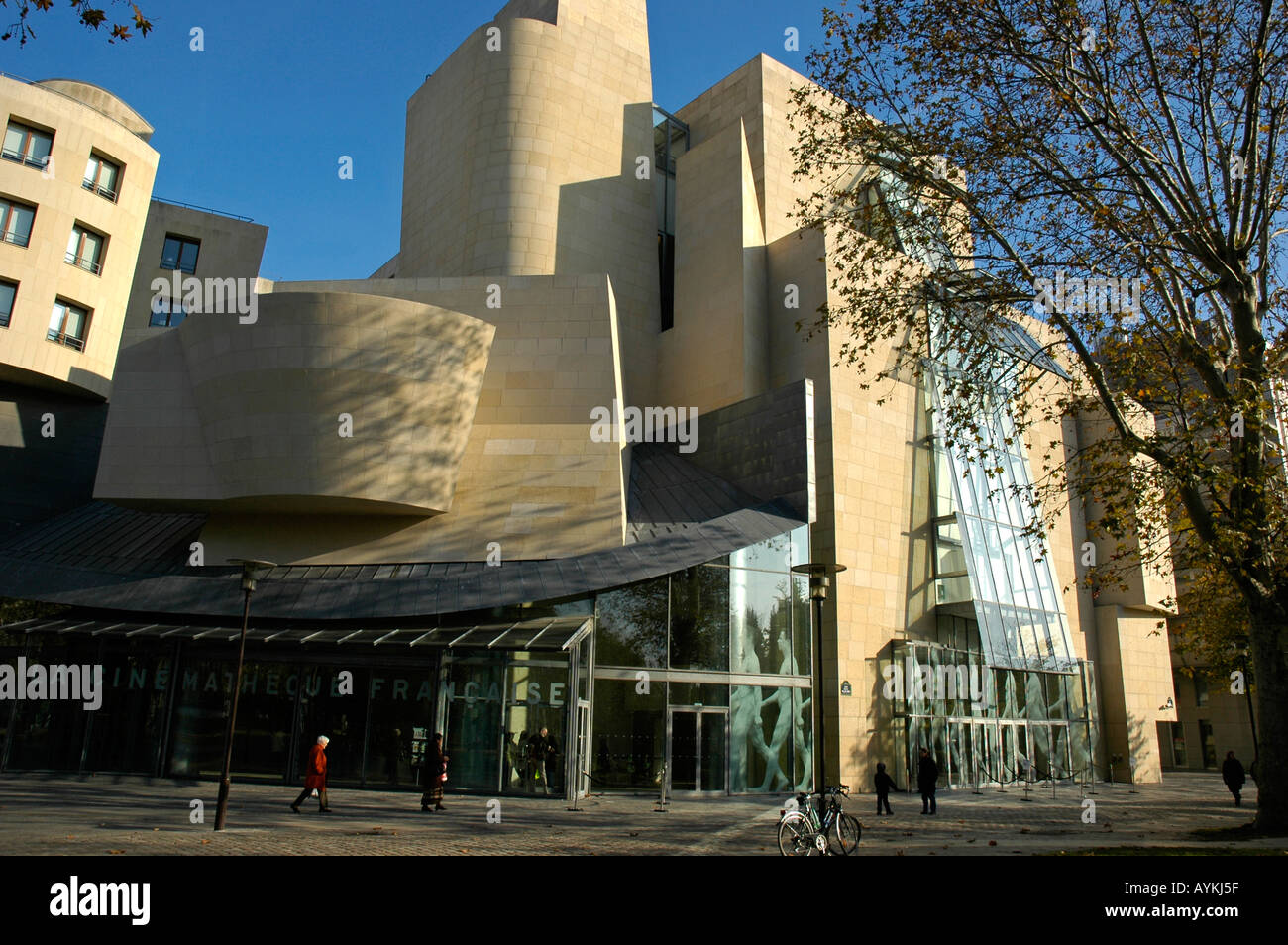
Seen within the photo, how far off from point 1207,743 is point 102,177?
6924cm

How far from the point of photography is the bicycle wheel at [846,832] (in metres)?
12.7

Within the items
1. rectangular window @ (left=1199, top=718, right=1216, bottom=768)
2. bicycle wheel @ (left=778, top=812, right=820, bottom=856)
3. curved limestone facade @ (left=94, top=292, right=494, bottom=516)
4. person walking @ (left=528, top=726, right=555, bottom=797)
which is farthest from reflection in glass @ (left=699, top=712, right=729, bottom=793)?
rectangular window @ (left=1199, top=718, right=1216, bottom=768)

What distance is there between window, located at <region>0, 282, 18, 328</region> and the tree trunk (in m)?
36.5

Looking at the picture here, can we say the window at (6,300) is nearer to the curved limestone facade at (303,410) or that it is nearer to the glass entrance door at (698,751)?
the curved limestone facade at (303,410)


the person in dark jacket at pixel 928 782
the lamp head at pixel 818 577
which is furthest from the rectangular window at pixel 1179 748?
the lamp head at pixel 818 577

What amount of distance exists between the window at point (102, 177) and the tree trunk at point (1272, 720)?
38.6 meters

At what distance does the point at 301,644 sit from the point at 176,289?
27.4 metres

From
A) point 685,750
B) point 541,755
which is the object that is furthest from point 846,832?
point 685,750

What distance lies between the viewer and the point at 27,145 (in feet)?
101

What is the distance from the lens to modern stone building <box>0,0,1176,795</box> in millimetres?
21328

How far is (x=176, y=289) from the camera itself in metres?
41.1

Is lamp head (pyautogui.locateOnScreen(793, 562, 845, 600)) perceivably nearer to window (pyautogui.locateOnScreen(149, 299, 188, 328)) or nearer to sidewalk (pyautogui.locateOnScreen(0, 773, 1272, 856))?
sidewalk (pyautogui.locateOnScreen(0, 773, 1272, 856))

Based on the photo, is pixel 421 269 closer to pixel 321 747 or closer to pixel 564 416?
pixel 564 416

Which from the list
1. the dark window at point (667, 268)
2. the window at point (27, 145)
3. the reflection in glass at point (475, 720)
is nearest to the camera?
the reflection in glass at point (475, 720)
